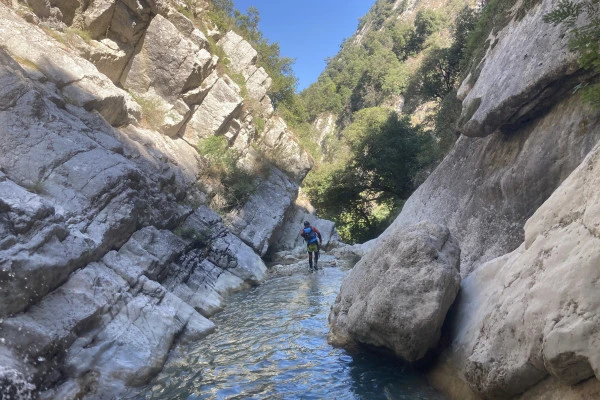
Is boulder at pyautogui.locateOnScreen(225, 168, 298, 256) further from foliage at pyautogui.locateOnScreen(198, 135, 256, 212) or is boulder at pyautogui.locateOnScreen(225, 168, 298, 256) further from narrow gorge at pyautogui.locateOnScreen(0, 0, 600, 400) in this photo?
narrow gorge at pyautogui.locateOnScreen(0, 0, 600, 400)

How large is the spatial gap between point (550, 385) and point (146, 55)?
2291 cm

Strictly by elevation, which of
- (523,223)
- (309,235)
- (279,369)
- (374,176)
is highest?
(374,176)

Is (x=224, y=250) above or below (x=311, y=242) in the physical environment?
below

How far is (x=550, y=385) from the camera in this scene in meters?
4.69

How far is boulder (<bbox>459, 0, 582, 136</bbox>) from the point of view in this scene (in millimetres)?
8227

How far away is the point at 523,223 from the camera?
29.8 feet

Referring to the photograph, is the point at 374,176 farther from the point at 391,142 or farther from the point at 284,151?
the point at 284,151

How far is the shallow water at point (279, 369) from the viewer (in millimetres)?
6879

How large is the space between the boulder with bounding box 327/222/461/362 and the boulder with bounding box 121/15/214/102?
18.2 m

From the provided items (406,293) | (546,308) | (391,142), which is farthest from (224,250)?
(391,142)

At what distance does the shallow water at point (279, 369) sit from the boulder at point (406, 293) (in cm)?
48

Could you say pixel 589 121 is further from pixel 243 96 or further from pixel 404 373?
pixel 243 96

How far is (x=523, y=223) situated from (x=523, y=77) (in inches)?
114

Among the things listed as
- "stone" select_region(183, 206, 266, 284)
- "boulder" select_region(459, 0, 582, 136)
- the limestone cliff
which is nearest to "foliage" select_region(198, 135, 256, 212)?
the limestone cliff
